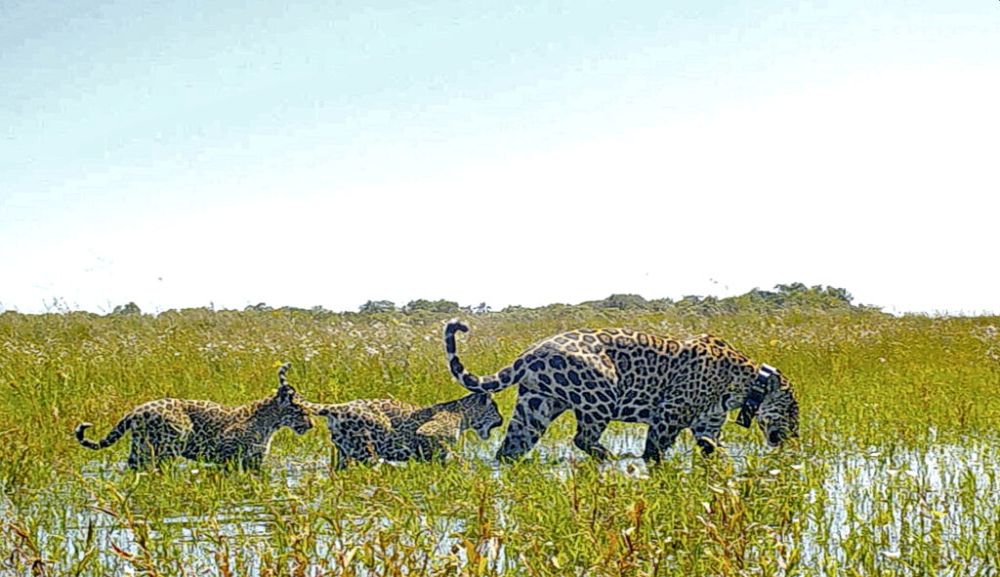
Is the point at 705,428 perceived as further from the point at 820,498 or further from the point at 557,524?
the point at 557,524

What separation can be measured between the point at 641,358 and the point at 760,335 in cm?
901

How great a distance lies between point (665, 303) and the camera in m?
34.3

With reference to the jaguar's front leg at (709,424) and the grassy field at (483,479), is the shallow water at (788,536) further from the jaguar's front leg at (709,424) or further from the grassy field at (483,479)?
the jaguar's front leg at (709,424)

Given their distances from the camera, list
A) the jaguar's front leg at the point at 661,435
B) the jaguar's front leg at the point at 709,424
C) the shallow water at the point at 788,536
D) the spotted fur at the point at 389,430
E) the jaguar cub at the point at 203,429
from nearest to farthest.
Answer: the shallow water at the point at 788,536 → the jaguar cub at the point at 203,429 → the spotted fur at the point at 389,430 → the jaguar's front leg at the point at 661,435 → the jaguar's front leg at the point at 709,424

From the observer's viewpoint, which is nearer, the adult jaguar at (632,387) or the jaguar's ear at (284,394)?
the jaguar's ear at (284,394)

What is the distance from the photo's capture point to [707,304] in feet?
104

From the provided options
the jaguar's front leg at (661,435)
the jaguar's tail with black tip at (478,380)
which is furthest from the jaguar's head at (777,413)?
the jaguar's tail with black tip at (478,380)

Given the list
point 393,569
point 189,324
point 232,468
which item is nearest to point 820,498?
point 393,569

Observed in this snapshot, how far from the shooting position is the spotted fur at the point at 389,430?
30.0 feet

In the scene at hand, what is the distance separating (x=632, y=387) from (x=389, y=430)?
6.46ft

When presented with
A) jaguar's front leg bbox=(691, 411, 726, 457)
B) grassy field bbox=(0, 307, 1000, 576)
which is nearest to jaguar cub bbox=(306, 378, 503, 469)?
grassy field bbox=(0, 307, 1000, 576)

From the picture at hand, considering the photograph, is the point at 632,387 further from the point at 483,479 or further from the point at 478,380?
the point at 483,479

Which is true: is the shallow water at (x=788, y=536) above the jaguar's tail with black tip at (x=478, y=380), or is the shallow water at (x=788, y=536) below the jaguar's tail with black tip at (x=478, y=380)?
below

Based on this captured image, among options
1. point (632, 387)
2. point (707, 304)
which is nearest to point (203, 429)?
point (632, 387)
